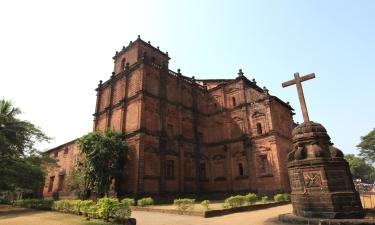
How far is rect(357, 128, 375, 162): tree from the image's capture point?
42.9 metres

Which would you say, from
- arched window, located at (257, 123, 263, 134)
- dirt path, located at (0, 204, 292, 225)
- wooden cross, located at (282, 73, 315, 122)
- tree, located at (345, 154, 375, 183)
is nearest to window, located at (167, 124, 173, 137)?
arched window, located at (257, 123, 263, 134)

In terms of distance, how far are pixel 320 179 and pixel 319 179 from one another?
37 millimetres

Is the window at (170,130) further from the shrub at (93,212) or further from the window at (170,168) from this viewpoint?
the shrub at (93,212)

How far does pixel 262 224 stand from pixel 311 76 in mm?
7578

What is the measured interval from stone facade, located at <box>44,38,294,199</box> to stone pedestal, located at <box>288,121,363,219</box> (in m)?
15.1

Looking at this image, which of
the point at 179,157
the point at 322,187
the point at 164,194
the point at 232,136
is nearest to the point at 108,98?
the point at 179,157

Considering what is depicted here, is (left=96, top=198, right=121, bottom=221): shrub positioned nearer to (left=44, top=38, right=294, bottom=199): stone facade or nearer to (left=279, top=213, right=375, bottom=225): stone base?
(left=279, top=213, right=375, bottom=225): stone base

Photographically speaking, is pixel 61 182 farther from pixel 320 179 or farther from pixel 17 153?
pixel 320 179

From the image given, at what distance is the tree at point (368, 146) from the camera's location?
42.9m

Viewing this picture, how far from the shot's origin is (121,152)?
2270cm

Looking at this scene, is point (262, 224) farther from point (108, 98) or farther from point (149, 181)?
point (108, 98)

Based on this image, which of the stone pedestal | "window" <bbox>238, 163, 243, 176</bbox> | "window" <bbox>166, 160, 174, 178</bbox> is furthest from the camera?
"window" <bbox>238, 163, 243, 176</bbox>

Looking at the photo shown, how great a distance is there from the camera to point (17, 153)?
21500mm

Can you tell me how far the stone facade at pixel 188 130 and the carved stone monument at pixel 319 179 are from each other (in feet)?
49.5
